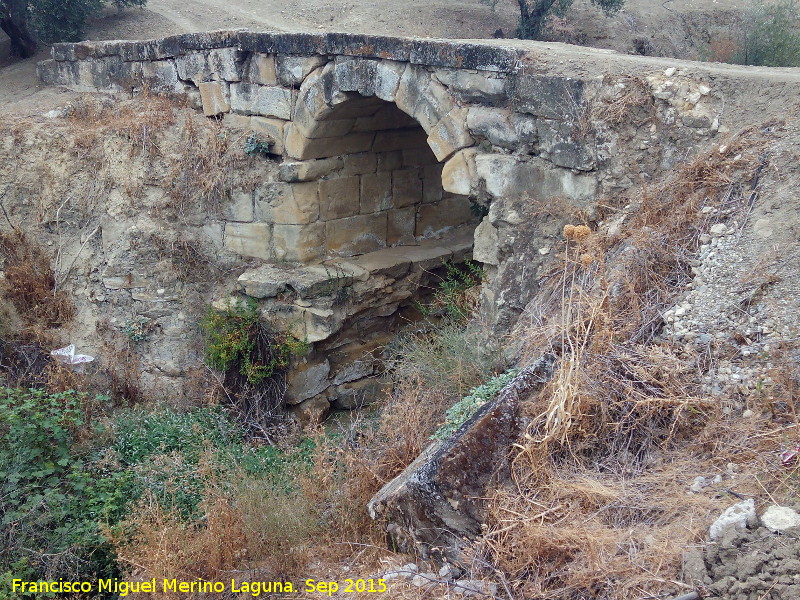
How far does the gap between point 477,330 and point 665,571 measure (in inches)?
112

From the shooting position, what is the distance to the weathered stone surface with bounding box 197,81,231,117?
6898mm

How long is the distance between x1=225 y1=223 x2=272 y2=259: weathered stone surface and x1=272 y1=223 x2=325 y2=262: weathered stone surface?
82mm

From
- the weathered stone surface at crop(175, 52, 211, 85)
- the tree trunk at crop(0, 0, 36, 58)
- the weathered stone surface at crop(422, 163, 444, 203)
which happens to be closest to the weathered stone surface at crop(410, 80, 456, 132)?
the weathered stone surface at crop(422, 163, 444, 203)

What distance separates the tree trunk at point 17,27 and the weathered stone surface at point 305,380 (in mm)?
7095

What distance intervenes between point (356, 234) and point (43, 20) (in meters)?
6.43

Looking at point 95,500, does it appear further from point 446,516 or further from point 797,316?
point 797,316

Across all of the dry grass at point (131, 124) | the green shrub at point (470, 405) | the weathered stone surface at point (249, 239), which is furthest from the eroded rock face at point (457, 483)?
the dry grass at point (131, 124)

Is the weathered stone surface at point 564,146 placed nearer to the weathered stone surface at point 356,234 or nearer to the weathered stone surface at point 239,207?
the weathered stone surface at point 356,234

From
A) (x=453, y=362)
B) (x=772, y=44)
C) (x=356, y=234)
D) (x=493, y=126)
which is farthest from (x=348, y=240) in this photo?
(x=772, y=44)

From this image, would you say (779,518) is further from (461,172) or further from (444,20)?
(444,20)

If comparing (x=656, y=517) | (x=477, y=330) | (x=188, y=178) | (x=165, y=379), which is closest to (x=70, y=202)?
(x=188, y=178)

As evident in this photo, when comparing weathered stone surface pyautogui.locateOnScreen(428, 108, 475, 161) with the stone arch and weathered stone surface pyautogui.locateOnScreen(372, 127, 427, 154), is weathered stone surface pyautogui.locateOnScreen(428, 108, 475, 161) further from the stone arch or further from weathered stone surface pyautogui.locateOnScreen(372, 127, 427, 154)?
weathered stone surface pyautogui.locateOnScreen(372, 127, 427, 154)

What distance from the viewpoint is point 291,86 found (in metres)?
6.34

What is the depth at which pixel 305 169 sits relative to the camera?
6535 millimetres
